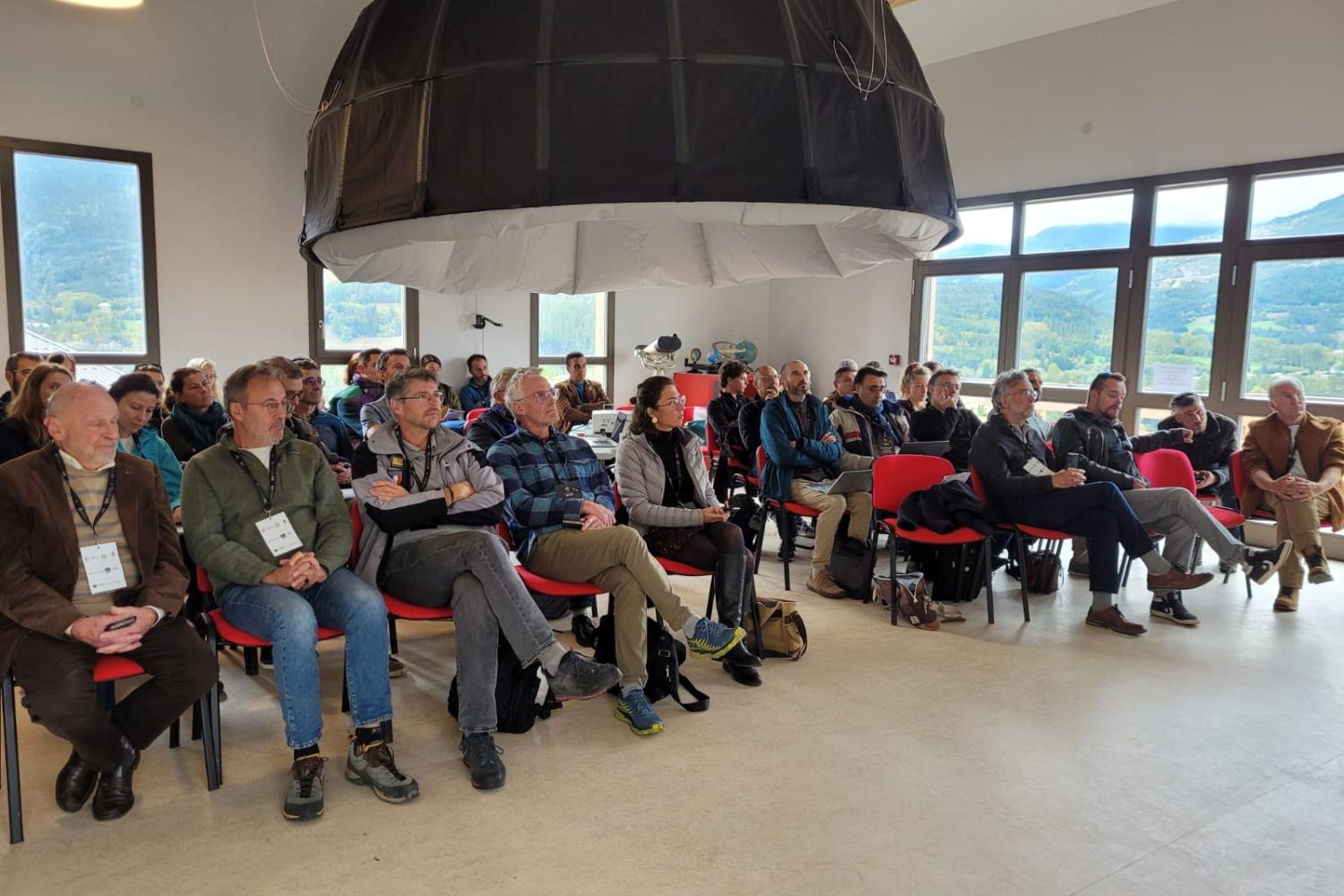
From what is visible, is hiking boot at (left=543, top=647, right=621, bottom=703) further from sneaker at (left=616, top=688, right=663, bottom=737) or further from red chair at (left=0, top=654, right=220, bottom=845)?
red chair at (left=0, top=654, right=220, bottom=845)

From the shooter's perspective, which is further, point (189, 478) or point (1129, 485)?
point (1129, 485)

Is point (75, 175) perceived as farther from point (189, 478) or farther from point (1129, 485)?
point (1129, 485)

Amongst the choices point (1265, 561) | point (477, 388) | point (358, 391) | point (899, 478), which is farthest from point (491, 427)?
point (477, 388)

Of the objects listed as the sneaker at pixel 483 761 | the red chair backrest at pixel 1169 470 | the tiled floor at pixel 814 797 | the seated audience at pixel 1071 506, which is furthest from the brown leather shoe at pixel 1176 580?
the sneaker at pixel 483 761

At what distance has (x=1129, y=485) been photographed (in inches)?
200

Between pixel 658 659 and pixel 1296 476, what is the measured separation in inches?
166

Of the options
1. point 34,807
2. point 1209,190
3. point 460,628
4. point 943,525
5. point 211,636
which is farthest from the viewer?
point 1209,190

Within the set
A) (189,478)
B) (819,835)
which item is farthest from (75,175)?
(819,835)

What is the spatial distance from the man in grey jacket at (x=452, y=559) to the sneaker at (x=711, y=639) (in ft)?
1.24

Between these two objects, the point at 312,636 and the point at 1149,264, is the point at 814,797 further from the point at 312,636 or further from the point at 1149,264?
the point at 1149,264

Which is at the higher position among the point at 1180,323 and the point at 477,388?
the point at 1180,323

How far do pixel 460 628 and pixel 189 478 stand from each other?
1016mm

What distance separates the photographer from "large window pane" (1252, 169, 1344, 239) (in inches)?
270

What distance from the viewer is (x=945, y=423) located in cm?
603
